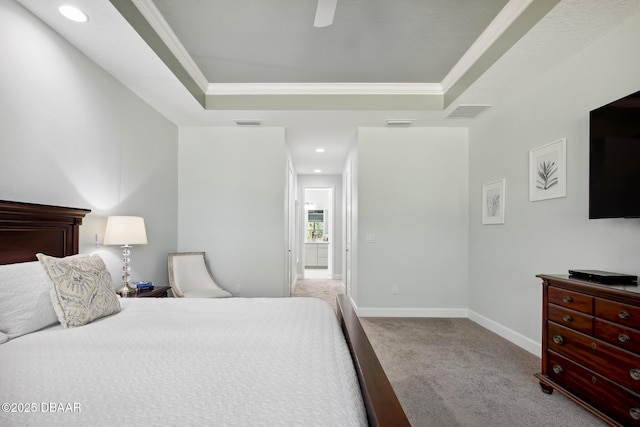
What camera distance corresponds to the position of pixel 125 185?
10.1 feet

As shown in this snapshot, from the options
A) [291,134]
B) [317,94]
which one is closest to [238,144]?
[291,134]

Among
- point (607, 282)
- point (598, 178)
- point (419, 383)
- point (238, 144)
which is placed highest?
point (238, 144)

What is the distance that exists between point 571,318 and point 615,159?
1.06 meters

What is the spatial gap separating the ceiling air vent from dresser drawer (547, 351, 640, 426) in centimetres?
257

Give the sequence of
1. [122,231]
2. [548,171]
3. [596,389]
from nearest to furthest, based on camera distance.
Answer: [596,389], [122,231], [548,171]

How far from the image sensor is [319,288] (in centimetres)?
655

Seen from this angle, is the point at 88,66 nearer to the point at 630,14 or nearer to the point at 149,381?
the point at 149,381

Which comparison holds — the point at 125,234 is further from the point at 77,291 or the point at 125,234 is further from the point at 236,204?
the point at 236,204

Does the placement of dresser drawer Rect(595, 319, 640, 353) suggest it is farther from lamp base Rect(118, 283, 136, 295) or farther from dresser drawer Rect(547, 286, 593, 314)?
lamp base Rect(118, 283, 136, 295)

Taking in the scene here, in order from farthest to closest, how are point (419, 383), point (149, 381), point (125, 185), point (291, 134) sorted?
point (291, 134)
point (125, 185)
point (419, 383)
point (149, 381)

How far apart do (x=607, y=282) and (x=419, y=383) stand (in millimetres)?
1408

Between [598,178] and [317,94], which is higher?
[317,94]

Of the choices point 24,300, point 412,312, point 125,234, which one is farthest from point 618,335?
point 125,234

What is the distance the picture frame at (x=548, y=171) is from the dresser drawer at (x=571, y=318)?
100 cm
